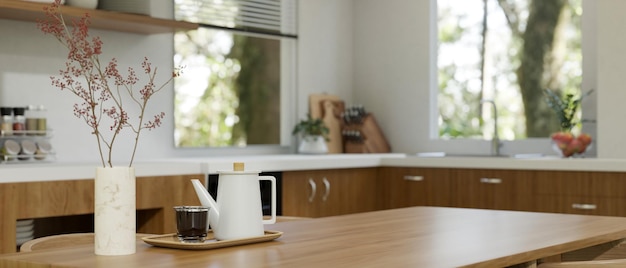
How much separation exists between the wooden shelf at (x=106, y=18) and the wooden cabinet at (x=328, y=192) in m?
0.97

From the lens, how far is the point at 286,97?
5.97 meters

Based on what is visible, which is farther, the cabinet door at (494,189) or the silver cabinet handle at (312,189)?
the silver cabinet handle at (312,189)

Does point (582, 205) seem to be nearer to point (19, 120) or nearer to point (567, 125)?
point (567, 125)

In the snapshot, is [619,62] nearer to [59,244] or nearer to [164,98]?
[164,98]

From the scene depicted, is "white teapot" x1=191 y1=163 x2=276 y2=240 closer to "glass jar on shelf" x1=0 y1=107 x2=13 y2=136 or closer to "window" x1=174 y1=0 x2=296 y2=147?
"glass jar on shelf" x1=0 y1=107 x2=13 y2=136

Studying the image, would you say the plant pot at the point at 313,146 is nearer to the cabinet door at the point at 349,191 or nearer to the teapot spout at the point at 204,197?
the cabinet door at the point at 349,191

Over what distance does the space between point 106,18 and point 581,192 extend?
2.43m

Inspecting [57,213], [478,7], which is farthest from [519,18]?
[57,213]

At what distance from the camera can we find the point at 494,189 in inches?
197

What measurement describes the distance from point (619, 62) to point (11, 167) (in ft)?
10.1

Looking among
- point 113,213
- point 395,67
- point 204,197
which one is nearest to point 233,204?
point 204,197

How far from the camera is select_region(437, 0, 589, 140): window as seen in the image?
5594 mm

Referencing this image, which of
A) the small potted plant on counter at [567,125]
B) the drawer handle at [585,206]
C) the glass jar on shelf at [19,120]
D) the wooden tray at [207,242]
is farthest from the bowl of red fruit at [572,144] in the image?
the wooden tray at [207,242]

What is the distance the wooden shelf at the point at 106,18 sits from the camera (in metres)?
3.99
